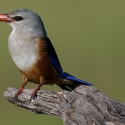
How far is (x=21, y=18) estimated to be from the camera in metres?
7.52

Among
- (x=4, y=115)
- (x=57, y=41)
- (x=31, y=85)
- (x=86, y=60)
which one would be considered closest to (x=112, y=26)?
(x=57, y=41)

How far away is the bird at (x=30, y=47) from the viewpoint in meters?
7.44

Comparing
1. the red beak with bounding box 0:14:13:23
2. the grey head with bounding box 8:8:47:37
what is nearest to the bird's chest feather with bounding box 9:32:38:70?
the grey head with bounding box 8:8:47:37

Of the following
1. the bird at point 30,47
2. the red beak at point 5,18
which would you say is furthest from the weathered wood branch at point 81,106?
the red beak at point 5,18

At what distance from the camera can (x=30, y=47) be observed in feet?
24.3

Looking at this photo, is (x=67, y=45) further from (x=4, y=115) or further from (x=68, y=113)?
(x=68, y=113)

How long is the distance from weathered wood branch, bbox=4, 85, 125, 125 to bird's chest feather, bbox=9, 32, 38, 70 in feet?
1.69

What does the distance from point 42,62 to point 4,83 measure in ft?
14.3

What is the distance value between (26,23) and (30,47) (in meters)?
0.35

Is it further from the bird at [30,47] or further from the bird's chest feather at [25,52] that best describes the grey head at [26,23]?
the bird's chest feather at [25,52]

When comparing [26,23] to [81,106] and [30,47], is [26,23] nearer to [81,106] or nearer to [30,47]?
[30,47]

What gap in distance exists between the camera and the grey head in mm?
7480

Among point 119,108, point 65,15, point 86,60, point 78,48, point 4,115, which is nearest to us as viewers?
point 119,108

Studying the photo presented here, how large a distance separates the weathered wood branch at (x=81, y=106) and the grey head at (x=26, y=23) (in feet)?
2.87
